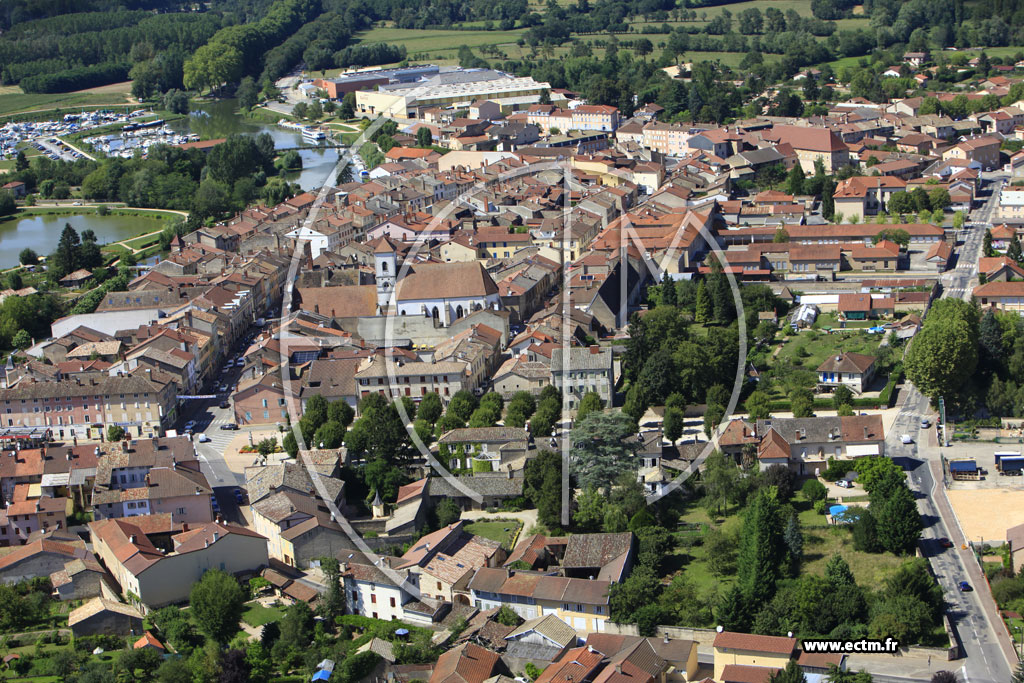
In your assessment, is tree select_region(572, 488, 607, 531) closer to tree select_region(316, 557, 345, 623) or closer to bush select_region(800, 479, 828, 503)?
bush select_region(800, 479, 828, 503)

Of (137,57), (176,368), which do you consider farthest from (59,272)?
(137,57)

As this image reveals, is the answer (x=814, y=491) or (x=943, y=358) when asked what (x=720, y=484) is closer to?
(x=814, y=491)

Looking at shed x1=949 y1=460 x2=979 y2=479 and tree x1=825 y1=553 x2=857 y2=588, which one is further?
shed x1=949 y1=460 x2=979 y2=479

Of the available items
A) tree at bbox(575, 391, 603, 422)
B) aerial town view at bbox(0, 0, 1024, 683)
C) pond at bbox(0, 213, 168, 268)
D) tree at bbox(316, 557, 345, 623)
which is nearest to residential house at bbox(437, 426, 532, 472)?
aerial town view at bbox(0, 0, 1024, 683)

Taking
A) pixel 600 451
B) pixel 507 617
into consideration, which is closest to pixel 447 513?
pixel 600 451

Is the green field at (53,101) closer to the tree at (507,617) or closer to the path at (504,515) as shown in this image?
the path at (504,515)

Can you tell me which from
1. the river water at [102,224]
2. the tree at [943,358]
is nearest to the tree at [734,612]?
the tree at [943,358]

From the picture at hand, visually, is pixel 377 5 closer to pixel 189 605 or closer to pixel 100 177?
pixel 100 177
